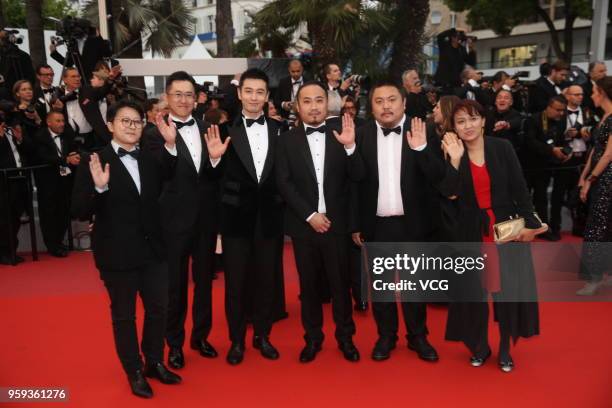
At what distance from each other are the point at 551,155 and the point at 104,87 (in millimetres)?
4830

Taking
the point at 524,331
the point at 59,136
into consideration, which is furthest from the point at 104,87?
the point at 524,331

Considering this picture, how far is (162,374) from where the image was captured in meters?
3.33

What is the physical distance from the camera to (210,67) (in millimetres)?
8750

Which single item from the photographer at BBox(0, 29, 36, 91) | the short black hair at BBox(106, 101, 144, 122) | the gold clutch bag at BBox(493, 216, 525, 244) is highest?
the photographer at BBox(0, 29, 36, 91)

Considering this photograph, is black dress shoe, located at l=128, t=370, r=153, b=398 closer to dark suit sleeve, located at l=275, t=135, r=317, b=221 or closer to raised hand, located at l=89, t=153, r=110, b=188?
raised hand, located at l=89, t=153, r=110, b=188

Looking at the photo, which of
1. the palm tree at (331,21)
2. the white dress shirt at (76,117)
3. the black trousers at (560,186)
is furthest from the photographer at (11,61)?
the black trousers at (560,186)

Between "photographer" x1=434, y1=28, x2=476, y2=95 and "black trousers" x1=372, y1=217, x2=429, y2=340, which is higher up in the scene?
"photographer" x1=434, y1=28, x2=476, y2=95

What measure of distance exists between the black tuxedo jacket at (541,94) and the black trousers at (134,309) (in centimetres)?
596

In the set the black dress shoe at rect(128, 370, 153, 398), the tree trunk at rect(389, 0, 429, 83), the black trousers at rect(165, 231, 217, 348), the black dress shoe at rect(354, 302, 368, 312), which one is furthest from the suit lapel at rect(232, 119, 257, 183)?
the tree trunk at rect(389, 0, 429, 83)

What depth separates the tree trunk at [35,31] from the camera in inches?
508

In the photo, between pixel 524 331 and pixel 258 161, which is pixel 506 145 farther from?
pixel 258 161

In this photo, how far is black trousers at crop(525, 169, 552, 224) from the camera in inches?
265

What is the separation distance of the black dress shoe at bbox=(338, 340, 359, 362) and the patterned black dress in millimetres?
2357

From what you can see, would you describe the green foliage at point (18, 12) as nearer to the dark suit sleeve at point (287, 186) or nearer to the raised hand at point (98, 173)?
the dark suit sleeve at point (287, 186)
